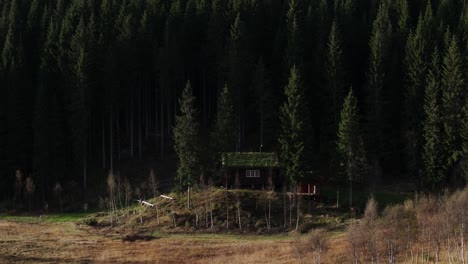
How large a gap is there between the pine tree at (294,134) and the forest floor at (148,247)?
7739mm

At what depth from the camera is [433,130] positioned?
5341 cm

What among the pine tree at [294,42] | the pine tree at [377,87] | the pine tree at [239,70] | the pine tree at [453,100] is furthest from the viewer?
the pine tree at [294,42]

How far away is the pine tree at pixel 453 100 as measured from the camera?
5253cm

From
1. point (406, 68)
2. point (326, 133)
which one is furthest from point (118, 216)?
point (406, 68)

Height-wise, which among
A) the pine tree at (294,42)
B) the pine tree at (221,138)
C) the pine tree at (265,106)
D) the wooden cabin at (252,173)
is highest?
the pine tree at (294,42)

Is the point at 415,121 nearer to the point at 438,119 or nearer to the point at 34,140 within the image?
the point at 438,119

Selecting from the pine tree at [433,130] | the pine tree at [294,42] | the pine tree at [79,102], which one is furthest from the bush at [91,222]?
the pine tree at [433,130]

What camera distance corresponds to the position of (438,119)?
53906 millimetres

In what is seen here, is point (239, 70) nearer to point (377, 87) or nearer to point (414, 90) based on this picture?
point (377, 87)

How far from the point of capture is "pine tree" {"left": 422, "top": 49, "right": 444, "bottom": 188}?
171 feet

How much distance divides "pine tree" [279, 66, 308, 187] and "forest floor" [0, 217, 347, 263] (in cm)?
774

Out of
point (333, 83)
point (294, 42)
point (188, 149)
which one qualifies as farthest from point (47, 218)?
point (294, 42)

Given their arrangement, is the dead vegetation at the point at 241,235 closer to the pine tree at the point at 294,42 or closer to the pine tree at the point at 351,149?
the pine tree at the point at 351,149

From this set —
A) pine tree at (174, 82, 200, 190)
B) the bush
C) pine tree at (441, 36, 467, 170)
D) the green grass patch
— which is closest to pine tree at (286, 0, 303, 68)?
pine tree at (441, 36, 467, 170)
